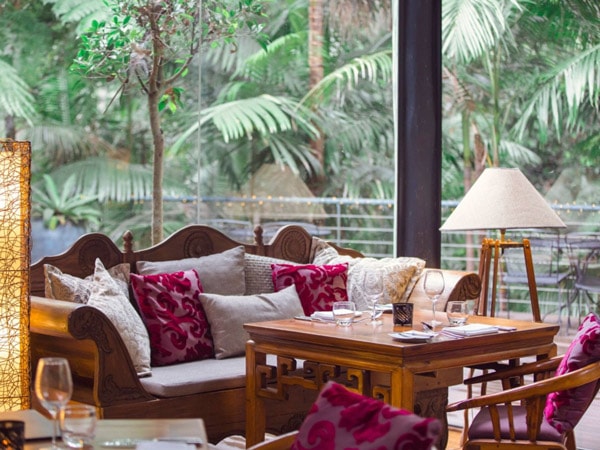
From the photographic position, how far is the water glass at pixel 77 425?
5.96 feet

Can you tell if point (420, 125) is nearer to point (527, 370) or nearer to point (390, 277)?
point (390, 277)

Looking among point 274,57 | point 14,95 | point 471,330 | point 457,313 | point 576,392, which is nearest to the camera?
point 576,392

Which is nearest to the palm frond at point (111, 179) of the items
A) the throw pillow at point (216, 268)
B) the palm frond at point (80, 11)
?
the palm frond at point (80, 11)

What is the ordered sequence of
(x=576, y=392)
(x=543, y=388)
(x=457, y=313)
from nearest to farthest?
(x=543, y=388) → (x=576, y=392) → (x=457, y=313)

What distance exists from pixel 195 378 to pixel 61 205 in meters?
1.64

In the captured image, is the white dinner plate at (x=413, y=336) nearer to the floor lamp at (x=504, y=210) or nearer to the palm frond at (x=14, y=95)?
the floor lamp at (x=504, y=210)

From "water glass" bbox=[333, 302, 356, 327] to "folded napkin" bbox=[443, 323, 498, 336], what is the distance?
36cm

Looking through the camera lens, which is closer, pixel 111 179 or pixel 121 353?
pixel 121 353

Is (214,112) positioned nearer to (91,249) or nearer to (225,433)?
(91,249)

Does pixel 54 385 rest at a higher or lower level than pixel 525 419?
higher

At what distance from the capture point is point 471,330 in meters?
3.47

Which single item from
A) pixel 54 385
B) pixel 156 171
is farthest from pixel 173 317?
pixel 54 385

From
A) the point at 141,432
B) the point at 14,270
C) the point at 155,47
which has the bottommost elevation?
the point at 141,432

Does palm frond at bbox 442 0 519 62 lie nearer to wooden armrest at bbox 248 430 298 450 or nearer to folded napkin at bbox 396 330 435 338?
folded napkin at bbox 396 330 435 338
